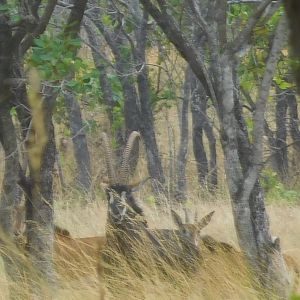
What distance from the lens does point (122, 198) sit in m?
7.33

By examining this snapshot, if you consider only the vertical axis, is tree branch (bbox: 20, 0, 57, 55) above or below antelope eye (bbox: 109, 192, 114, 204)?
above

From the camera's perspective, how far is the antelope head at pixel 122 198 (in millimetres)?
7195

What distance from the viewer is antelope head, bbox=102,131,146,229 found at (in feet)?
23.6

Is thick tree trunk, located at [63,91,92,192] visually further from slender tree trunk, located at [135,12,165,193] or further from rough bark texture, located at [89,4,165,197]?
slender tree trunk, located at [135,12,165,193]

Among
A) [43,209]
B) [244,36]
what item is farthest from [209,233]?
[244,36]

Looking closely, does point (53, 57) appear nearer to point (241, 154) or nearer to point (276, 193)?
point (241, 154)

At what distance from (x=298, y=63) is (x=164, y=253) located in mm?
4537

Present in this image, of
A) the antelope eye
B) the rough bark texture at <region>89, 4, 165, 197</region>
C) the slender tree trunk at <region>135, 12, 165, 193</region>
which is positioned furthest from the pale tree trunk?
the slender tree trunk at <region>135, 12, 165, 193</region>

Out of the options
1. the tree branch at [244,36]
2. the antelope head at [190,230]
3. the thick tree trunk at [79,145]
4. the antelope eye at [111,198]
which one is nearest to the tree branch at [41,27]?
the tree branch at [244,36]

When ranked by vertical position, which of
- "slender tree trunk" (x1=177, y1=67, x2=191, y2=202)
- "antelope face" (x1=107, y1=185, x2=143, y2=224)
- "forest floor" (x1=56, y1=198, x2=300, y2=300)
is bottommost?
"forest floor" (x1=56, y1=198, x2=300, y2=300)

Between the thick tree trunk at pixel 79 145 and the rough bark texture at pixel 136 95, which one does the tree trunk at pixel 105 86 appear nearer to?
the rough bark texture at pixel 136 95

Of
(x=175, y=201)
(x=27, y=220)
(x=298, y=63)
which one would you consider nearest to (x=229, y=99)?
(x=27, y=220)

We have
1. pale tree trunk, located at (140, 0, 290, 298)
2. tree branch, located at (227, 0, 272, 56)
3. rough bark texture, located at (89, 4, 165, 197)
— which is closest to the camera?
tree branch, located at (227, 0, 272, 56)

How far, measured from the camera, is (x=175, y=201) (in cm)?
1153
